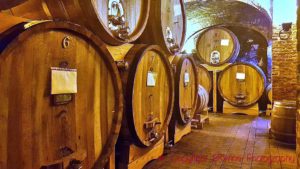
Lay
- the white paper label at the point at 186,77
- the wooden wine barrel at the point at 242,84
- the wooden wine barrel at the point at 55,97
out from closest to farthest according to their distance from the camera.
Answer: the wooden wine barrel at the point at 55,97 → the white paper label at the point at 186,77 → the wooden wine barrel at the point at 242,84

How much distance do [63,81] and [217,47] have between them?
625 centimetres

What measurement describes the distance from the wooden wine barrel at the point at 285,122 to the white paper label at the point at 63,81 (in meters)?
3.14

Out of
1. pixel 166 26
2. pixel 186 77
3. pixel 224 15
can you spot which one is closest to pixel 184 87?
pixel 186 77

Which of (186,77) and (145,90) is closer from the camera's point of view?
(145,90)

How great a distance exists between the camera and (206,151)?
3.24 metres

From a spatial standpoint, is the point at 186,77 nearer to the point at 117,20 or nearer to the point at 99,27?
the point at 117,20

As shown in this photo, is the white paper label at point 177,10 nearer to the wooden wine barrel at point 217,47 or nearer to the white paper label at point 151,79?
the white paper label at point 151,79

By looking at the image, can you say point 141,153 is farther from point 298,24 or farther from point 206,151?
point 298,24

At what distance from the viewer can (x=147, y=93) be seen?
2434 mm

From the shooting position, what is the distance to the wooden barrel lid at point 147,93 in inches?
84.1

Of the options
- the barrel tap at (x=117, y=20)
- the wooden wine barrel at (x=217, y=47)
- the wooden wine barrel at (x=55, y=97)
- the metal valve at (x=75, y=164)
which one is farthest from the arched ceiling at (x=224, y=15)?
the metal valve at (x=75, y=164)

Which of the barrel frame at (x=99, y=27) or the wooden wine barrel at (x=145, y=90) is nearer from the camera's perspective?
the barrel frame at (x=99, y=27)

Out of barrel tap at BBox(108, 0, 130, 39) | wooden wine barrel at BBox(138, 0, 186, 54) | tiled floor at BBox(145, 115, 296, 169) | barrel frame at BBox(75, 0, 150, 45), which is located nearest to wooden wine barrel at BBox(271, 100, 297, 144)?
tiled floor at BBox(145, 115, 296, 169)

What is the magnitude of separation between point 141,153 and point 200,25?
6.19m
